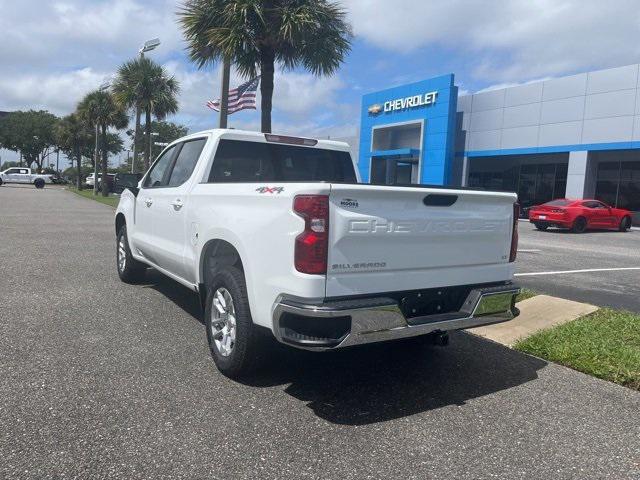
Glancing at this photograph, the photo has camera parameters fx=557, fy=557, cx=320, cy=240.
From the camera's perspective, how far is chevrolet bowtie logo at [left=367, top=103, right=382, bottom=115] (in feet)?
128

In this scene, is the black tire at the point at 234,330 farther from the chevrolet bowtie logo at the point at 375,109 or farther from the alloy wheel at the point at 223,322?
the chevrolet bowtie logo at the point at 375,109

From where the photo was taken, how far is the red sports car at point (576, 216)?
68.9 ft

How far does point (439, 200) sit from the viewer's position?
3.92 m

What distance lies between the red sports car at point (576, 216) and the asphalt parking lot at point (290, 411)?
17.3 m

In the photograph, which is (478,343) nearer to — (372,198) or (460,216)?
(460,216)

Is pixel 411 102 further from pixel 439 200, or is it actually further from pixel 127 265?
pixel 439 200

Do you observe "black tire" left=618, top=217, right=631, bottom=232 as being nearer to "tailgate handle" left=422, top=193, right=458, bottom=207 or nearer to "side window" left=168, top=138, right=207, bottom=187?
"side window" left=168, top=138, right=207, bottom=187

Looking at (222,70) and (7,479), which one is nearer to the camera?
(7,479)

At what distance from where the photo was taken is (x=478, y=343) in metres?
5.45

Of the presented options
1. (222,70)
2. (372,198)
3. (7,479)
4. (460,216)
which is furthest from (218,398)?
(222,70)

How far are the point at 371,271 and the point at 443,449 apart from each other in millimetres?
1147

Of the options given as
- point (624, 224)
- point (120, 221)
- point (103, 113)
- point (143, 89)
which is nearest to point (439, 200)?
point (120, 221)

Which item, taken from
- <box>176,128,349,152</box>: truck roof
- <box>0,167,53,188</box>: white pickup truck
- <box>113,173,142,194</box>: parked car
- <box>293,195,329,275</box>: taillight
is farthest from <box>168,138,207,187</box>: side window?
<box>0,167,53,188</box>: white pickup truck

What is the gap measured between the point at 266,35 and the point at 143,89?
18.6 meters
